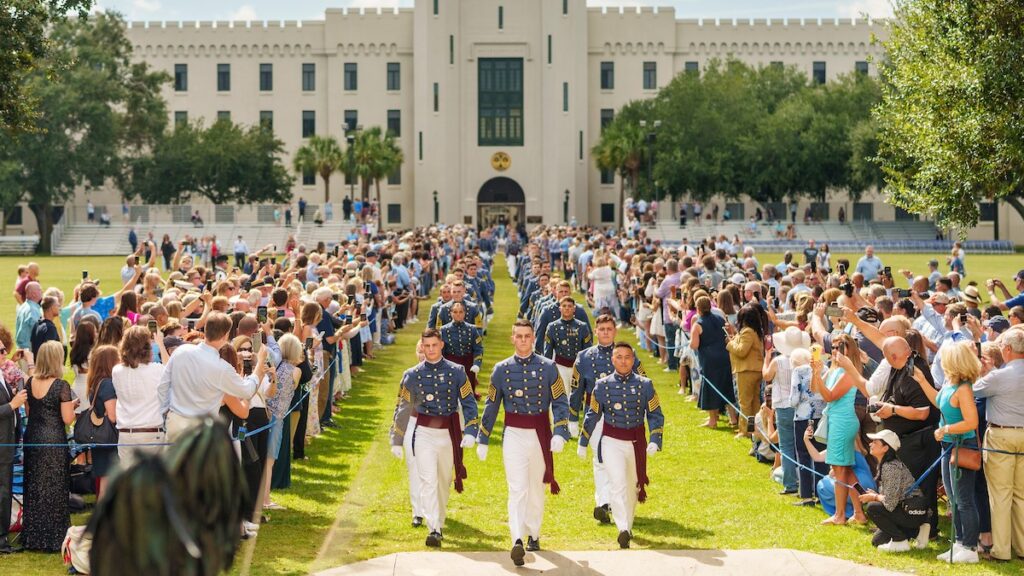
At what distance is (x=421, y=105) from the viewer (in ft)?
262

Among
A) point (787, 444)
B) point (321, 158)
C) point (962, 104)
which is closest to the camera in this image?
point (787, 444)

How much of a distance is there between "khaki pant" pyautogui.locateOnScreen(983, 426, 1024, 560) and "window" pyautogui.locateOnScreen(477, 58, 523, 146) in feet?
235

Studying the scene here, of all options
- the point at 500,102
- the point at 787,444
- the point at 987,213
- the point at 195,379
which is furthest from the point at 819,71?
the point at 195,379

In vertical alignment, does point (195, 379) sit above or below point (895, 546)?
above

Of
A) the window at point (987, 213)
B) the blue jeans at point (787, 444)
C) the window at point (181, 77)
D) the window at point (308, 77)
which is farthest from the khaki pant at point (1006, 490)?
the window at point (181, 77)

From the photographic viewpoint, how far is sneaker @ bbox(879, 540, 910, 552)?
10180 millimetres

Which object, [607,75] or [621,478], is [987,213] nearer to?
[607,75]

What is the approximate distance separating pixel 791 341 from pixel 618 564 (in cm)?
413

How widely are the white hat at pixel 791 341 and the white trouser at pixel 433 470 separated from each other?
13.4 feet

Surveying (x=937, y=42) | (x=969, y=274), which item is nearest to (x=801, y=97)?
(x=969, y=274)

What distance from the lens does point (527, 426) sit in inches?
412

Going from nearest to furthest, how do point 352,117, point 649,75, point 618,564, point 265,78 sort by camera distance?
1. point 618,564
2. point 352,117
3. point 649,75
4. point 265,78

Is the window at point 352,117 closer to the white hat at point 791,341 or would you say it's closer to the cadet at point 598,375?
the white hat at point 791,341

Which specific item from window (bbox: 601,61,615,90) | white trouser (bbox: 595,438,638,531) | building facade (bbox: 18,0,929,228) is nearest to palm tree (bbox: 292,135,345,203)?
building facade (bbox: 18,0,929,228)
